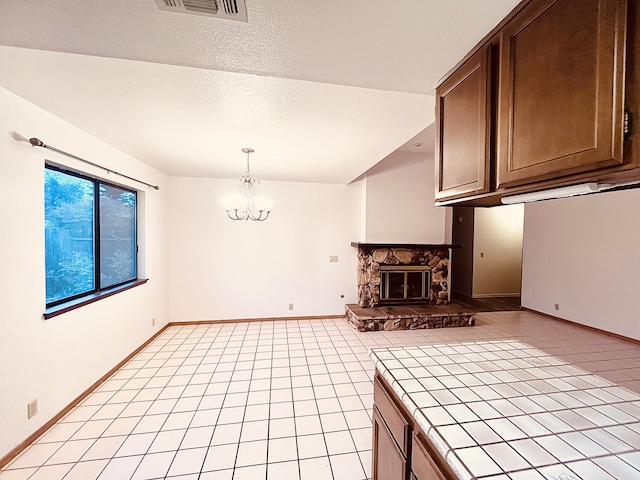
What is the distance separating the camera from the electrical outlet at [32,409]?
6.59ft

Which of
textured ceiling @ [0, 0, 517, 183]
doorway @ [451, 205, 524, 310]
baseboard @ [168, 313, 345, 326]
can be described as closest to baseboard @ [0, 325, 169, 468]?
baseboard @ [168, 313, 345, 326]

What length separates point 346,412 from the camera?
2.40m

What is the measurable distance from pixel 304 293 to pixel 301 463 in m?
3.25

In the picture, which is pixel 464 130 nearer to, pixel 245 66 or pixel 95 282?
pixel 245 66

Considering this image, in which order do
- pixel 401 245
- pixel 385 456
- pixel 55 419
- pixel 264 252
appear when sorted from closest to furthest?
pixel 385 456
pixel 55 419
pixel 401 245
pixel 264 252

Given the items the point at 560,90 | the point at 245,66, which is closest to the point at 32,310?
the point at 245,66

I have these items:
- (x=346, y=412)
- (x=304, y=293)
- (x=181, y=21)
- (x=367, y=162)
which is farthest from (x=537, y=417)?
(x=304, y=293)

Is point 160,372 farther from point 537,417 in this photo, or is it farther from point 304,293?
point 537,417

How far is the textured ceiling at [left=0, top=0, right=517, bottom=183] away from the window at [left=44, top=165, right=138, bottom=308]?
45 centimetres

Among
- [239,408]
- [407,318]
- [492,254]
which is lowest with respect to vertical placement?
[239,408]

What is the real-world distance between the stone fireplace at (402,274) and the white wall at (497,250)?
2255mm

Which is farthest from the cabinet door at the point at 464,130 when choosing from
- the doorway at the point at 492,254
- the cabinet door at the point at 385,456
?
the doorway at the point at 492,254

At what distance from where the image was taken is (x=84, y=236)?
2748mm

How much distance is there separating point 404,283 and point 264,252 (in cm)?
256
